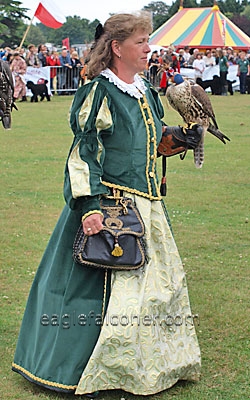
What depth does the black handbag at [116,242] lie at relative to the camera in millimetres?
3824

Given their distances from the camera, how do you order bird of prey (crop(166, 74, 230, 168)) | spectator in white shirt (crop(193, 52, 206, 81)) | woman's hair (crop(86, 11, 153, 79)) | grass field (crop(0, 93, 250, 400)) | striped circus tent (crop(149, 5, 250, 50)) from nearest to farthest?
woman's hair (crop(86, 11, 153, 79)) → grass field (crop(0, 93, 250, 400)) → bird of prey (crop(166, 74, 230, 168)) → spectator in white shirt (crop(193, 52, 206, 81)) → striped circus tent (crop(149, 5, 250, 50))

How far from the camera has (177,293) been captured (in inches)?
162

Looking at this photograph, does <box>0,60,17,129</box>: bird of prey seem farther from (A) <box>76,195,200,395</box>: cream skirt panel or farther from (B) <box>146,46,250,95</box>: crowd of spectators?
(B) <box>146,46,250,95</box>: crowd of spectators

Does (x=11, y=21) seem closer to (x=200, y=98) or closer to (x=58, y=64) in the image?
(x=58, y=64)

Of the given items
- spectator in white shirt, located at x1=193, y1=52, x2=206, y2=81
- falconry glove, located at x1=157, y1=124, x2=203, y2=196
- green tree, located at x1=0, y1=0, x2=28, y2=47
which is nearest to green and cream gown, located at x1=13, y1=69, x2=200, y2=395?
falconry glove, located at x1=157, y1=124, x2=203, y2=196

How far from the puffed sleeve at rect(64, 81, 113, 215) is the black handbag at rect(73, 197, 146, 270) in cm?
13

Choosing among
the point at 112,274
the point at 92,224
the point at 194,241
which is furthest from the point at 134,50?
the point at 194,241

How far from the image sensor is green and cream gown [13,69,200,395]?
382cm

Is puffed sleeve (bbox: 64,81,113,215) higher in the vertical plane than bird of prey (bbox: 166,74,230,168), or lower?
higher

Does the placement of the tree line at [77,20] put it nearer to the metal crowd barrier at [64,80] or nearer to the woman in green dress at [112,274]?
the woman in green dress at [112,274]

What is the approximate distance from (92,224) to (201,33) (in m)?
37.4

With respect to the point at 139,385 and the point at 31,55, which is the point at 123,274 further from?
the point at 31,55

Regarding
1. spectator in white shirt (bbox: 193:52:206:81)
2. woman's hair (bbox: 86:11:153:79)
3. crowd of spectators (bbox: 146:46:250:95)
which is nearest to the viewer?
woman's hair (bbox: 86:11:153:79)

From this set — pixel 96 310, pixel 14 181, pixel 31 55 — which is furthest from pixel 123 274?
pixel 31 55
